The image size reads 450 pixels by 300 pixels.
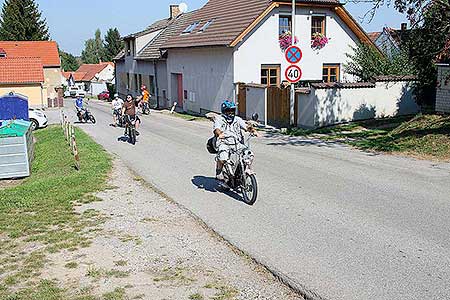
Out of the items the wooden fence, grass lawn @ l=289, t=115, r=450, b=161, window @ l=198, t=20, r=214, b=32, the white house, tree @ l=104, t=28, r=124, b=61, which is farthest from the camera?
tree @ l=104, t=28, r=124, b=61

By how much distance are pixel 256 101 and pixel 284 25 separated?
5266 millimetres

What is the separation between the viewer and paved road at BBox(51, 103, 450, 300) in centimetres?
548

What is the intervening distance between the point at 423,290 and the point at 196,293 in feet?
7.33

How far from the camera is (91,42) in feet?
514

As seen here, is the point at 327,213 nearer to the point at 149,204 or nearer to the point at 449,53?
the point at 149,204

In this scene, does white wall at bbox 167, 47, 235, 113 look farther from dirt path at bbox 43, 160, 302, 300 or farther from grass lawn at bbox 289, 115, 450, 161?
dirt path at bbox 43, 160, 302, 300

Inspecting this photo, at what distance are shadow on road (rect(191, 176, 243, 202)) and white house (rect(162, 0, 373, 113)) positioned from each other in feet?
49.8

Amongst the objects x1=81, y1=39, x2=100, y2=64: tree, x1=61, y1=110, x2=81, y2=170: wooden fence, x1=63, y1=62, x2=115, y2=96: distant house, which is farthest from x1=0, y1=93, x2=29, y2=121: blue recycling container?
x1=81, y1=39, x2=100, y2=64: tree

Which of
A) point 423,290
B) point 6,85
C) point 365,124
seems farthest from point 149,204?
point 6,85

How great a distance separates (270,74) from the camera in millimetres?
27125

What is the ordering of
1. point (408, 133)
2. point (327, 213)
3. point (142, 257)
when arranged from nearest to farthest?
point (142, 257)
point (327, 213)
point (408, 133)

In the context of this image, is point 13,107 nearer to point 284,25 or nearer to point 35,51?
point 284,25

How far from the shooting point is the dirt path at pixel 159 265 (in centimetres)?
523

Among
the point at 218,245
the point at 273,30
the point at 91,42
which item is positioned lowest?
the point at 218,245
